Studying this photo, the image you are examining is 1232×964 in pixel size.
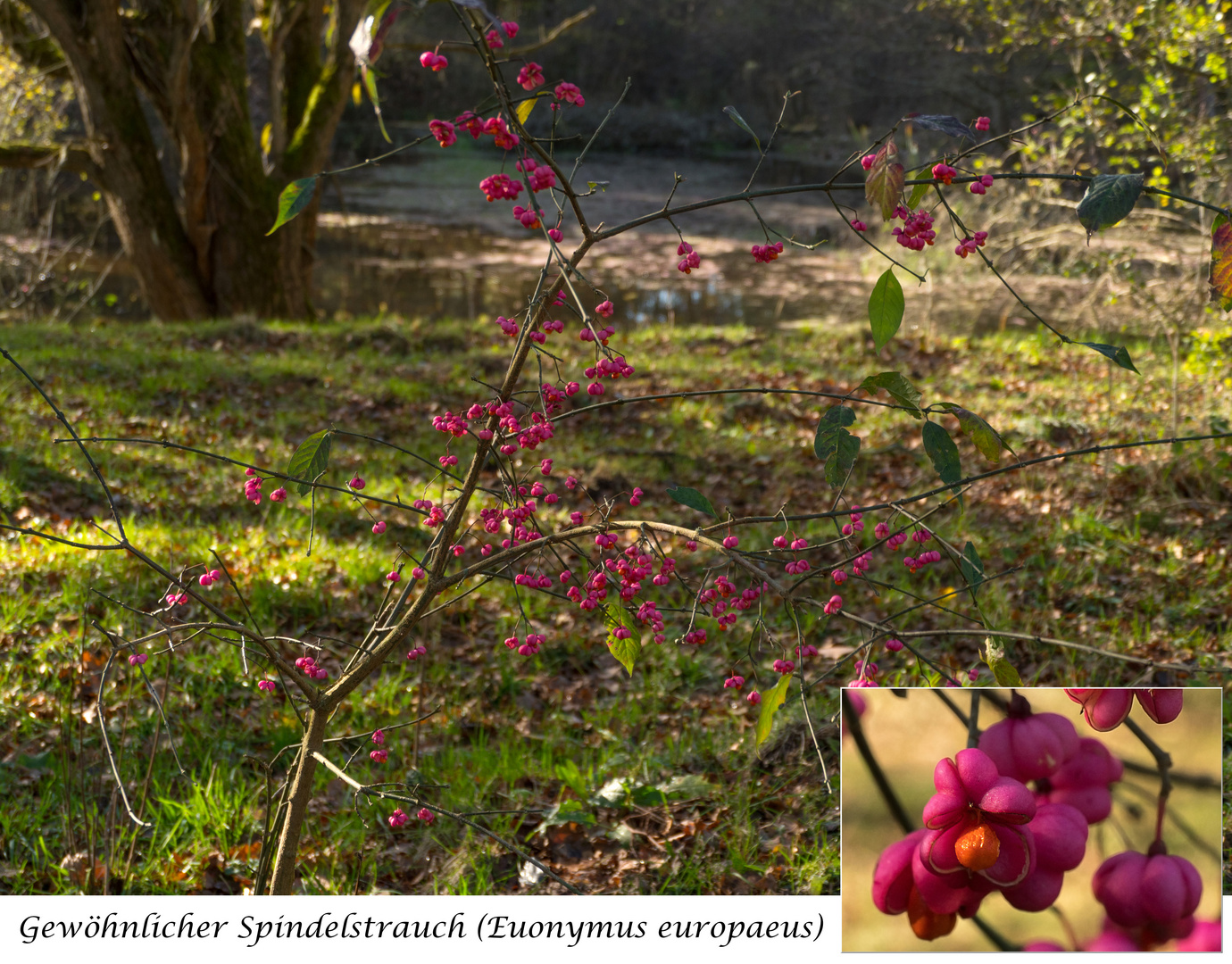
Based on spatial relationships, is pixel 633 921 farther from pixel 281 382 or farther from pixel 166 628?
pixel 281 382

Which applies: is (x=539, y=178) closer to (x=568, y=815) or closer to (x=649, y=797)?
(x=568, y=815)

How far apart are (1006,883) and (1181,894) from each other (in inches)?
12.1

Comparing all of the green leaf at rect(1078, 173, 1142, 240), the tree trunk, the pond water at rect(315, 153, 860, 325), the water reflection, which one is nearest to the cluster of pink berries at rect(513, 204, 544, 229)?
the green leaf at rect(1078, 173, 1142, 240)

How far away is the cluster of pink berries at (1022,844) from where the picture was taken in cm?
121

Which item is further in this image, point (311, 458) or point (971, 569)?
point (311, 458)

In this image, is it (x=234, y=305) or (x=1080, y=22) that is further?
(x=234, y=305)

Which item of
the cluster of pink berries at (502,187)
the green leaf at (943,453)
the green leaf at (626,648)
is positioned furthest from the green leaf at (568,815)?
the cluster of pink berries at (502,187)

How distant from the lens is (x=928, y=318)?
31.9ft

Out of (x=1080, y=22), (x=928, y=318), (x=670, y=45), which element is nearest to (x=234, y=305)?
(x=928, y=318)

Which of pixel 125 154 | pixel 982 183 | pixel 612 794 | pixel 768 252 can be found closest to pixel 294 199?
pixel 768 252

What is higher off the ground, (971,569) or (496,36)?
(496,36)

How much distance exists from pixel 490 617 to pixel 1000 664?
3.04 metres

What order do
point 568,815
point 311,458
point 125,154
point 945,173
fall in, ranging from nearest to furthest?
point 945,173 < point 311,458 < point 568,815 < point 125,154

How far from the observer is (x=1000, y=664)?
1.28 meters
